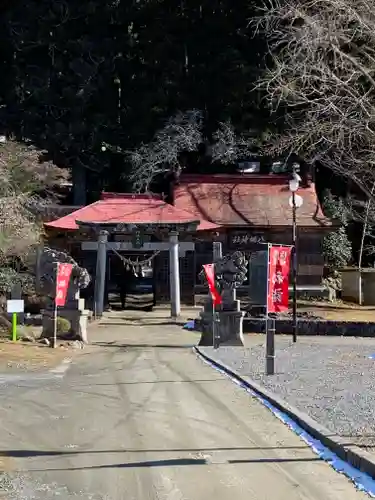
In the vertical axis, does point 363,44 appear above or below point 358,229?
above

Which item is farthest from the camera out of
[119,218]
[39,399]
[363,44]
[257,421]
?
[119,218]

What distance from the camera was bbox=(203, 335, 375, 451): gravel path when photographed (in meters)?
8.36

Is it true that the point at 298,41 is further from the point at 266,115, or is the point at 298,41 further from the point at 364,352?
the point at 266,115

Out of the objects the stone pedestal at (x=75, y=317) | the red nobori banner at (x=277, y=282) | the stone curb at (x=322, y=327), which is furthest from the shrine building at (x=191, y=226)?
the red nobori banner at (x=277, y=282)

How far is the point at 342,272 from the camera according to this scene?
3403 cm

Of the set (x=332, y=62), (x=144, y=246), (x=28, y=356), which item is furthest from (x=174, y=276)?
(x=28, y=356)

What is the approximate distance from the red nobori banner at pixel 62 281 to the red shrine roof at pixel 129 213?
790 cm

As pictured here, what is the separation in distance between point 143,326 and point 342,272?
42.5ft

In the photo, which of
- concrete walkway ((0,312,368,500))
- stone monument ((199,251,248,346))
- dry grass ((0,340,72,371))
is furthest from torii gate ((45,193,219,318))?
concrete walkway ((0,312,368,500))

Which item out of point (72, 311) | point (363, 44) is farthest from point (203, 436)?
point (363, 44)

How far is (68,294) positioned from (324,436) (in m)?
13.8

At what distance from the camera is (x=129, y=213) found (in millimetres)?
29125

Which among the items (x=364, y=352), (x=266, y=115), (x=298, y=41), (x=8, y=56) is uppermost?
(x=8, y=56)

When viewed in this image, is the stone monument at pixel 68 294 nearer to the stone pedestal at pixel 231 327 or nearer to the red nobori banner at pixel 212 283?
the red nobori banner at pixel 212 283
